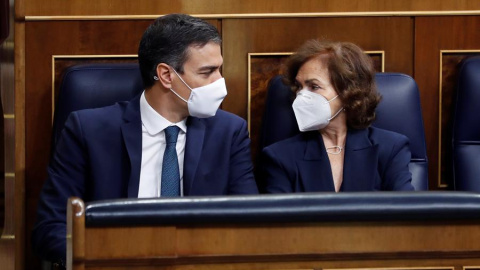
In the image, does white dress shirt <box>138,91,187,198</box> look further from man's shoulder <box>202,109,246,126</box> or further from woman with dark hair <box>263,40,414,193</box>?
woman with dark hair <box>263,40,414,193</box>

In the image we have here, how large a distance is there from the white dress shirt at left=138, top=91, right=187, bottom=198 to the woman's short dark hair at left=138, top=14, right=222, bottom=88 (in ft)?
0.37

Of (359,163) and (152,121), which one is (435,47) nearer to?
(359,163)

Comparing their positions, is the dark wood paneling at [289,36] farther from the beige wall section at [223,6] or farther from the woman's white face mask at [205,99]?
the woman's white face mask at [205,99]

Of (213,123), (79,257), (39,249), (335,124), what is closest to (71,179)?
(39,249)

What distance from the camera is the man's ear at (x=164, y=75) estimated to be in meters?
2.57

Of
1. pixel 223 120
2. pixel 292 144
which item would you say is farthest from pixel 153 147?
pixel 292 144

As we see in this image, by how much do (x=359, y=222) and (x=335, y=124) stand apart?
4.30 feet

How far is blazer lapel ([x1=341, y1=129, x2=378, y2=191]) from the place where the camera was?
2.65 meters

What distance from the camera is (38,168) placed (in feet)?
9.58

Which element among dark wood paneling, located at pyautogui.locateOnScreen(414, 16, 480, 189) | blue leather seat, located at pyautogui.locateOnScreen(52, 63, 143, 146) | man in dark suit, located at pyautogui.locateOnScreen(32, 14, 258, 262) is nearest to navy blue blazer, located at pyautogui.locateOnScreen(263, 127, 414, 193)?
man in dark suit, located at pyautogui.locateOnScreen(32, 14, 258, 262)

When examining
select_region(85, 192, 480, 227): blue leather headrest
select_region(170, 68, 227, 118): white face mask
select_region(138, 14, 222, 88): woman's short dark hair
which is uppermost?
select_region(138, 14, 222, 88): woman's short dark hair

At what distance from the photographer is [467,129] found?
9.29 ft

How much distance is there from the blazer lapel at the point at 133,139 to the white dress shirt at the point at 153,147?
0.03 metres

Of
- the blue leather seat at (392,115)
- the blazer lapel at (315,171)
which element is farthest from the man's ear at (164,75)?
the blazer lapel at (315,171)
